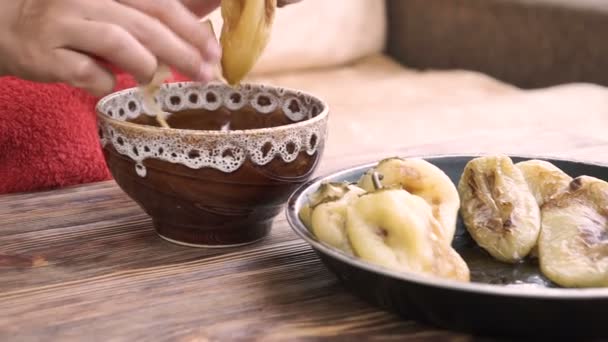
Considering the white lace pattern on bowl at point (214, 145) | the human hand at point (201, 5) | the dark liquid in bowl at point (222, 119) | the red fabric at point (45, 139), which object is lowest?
the red fabric at point (45, 139)

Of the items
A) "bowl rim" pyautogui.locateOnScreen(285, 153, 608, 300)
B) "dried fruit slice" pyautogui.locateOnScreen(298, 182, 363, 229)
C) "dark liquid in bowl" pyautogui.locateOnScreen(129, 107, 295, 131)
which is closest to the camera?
"bowl rim" pyautogui.locateOnScreen(285, 153, 608, 300)

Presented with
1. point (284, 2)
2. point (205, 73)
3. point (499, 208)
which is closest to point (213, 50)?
point (205, 73)

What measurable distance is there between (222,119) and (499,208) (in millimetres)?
279

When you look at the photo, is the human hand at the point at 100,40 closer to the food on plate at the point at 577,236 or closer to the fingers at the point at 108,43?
the fingers at the point at 108,43

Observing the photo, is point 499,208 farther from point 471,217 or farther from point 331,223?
point 331,223

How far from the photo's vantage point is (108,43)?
2.05 ft

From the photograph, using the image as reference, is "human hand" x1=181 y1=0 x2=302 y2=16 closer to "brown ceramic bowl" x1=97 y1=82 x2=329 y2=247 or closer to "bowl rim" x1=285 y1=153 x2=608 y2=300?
"brown ceramic bowl" x1=97 y1=82 x2=329 y2=247

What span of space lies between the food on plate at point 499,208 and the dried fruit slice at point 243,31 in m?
0.19

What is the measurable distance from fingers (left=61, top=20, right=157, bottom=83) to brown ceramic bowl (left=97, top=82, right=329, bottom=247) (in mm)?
48

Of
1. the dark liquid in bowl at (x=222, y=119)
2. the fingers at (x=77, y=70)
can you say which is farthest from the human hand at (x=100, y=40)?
the dark liquid in bowl at (x=222, y=119)

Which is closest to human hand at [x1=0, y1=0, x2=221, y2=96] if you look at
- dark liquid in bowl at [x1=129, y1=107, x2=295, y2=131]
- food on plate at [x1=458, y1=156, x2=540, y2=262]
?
dark liquid in bowl at [x1=129, y1=107, x2=295, y2=131]

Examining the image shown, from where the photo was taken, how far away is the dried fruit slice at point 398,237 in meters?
0.54

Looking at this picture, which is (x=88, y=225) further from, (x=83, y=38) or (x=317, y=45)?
(x=317, y=45)

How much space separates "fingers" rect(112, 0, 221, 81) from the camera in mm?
646
